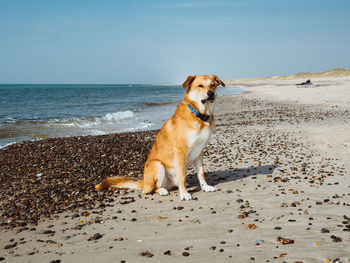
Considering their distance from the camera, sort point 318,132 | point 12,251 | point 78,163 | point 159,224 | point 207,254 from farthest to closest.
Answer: point 318,132, point 78,163, point 159,224, point 12,251, point 207,254

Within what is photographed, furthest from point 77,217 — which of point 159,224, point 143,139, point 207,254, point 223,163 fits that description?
point 143,139

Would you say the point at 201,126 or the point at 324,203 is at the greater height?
the point at 201,126

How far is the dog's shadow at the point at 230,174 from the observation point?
7199 mm

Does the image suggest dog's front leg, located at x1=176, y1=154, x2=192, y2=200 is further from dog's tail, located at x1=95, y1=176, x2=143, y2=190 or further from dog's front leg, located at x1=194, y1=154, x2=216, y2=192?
dog's tail, located at x1=95, y1=176, x2=143, y2=190

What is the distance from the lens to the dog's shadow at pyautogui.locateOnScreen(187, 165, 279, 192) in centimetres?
720

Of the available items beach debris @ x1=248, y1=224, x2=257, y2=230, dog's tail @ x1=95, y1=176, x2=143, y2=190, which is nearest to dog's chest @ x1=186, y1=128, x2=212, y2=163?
dog's tail @ x1=95, y1=176, x2=143, y2=190

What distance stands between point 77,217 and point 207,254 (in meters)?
2.84

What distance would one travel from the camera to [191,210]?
538 centimetres

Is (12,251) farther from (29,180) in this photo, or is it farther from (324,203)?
(324,203)

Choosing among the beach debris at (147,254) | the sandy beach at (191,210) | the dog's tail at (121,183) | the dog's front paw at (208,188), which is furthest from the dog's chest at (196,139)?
the beach debris at (147,254)

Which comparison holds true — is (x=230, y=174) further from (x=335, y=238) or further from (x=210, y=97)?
(x=335, y=238)

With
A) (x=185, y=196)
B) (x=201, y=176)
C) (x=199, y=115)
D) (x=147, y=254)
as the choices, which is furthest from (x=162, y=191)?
(x=147, y=254)

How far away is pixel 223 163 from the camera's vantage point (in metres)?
8.98

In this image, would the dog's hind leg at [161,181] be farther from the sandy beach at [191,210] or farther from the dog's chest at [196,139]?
the dog's chest at [196,139]
